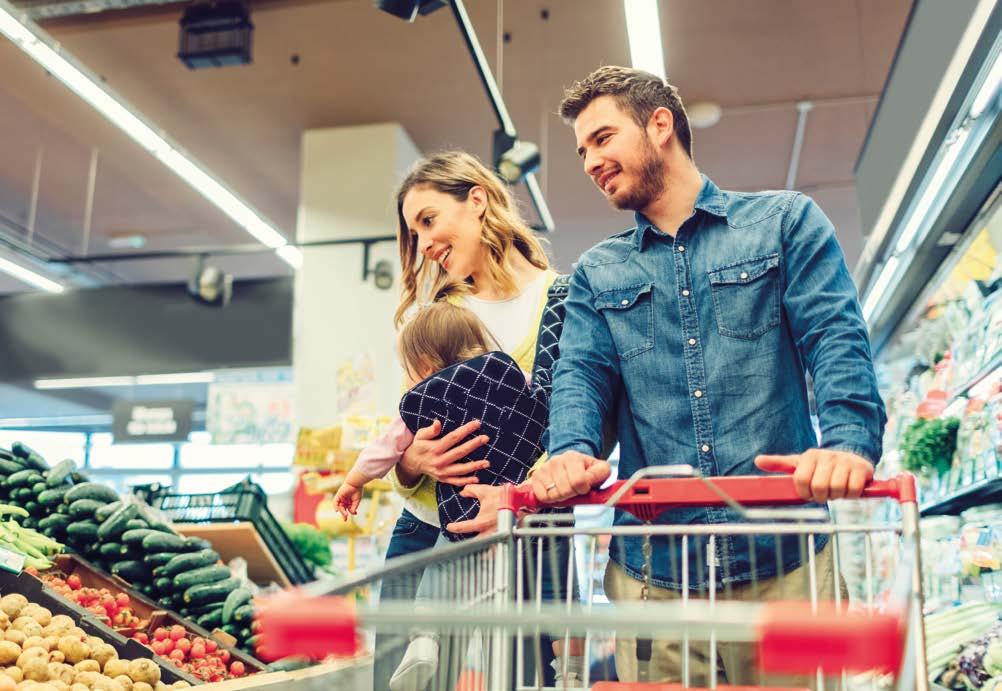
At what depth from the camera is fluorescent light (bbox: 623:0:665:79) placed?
4.83 meters

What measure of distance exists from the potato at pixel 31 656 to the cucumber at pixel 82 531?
858mm

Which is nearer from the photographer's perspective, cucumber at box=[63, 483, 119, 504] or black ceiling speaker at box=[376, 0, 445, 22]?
cucumber at box=[63, 483, 119, 504]

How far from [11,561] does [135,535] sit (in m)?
0.61

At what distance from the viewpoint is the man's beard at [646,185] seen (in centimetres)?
184

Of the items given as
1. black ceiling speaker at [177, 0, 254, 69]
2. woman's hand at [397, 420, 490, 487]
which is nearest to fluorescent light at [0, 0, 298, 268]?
black ceiling speaker at [177, 0, 254, 69]

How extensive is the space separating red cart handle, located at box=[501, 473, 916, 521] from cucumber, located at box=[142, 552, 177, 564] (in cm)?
218

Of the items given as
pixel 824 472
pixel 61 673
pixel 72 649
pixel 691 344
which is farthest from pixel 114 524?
pixel 824 472

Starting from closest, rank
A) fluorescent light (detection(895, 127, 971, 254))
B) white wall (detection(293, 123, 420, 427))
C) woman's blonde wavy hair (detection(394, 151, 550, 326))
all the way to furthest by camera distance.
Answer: woman's blonde wavy hair (detection(394, 151, 550, 326)), fluorescent light (detection(895, 127, 971, 254)), white wall (detection(293, 123, 420, 427))

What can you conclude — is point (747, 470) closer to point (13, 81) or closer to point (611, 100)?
point (611, 100)

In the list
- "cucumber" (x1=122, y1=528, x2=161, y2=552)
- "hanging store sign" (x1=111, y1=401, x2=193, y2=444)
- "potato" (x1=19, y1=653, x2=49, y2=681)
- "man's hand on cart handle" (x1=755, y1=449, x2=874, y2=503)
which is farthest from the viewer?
"hanging store sign" (x1=111, y1=401, x2=193, y2=444)

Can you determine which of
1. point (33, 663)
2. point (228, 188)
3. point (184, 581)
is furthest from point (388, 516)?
point (228, 188)

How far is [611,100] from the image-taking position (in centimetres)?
185

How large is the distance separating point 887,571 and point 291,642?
4603 millimetres

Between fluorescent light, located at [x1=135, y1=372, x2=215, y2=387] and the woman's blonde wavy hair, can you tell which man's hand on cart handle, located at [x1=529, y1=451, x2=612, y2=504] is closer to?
the woman's blonde wavy hair
